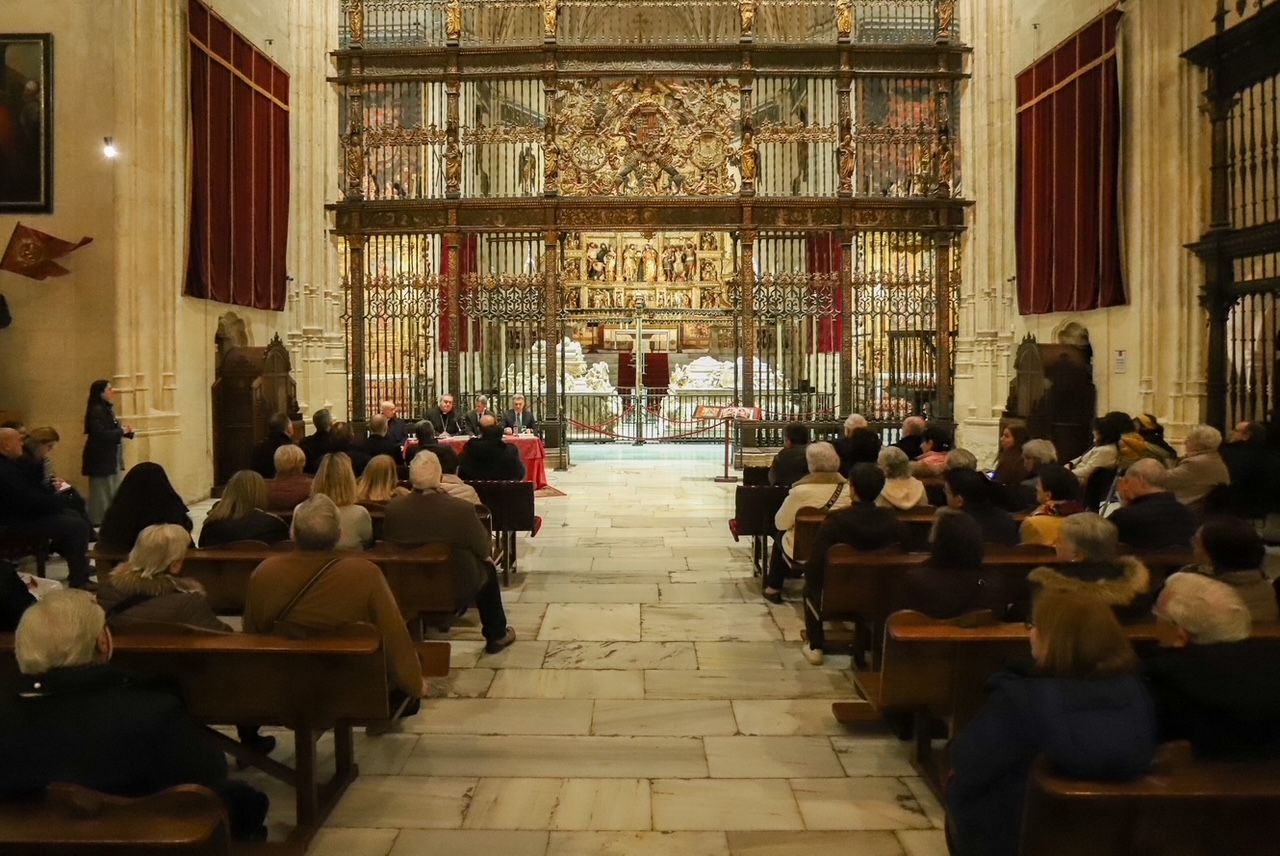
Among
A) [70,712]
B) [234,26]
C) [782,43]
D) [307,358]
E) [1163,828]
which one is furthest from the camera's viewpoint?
[307,358]

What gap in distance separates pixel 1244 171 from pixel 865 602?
7585 mm

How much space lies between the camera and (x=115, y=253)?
10.7 metres

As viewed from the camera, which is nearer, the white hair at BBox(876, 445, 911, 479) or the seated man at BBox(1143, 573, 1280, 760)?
the seated man at BBox(1143, 573, 1280, 760)

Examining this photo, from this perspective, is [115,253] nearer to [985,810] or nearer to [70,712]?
[70,712]

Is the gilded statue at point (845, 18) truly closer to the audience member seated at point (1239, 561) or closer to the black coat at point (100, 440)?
the black coat at point (100, 440)

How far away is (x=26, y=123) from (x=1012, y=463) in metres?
9.60

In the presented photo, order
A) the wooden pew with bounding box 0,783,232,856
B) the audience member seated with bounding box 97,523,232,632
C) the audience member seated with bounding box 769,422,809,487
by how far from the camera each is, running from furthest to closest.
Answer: the audience member seated with bounding box 769,422,809,487
the audience member seated with bounding box 97,523,232,632
the wooden pew with bounding box 0,783,232,856

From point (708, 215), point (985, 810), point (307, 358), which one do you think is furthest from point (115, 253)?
point (985, 810)

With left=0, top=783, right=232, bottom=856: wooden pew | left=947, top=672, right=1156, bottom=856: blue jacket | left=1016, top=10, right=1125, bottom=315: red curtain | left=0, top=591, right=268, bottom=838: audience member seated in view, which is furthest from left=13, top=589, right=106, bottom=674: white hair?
left=1016, top=10, right=1125, bottom=315: red curtain

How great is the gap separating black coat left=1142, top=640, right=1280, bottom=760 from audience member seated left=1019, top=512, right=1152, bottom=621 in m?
0.90

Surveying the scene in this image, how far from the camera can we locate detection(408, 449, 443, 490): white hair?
19.2 feet

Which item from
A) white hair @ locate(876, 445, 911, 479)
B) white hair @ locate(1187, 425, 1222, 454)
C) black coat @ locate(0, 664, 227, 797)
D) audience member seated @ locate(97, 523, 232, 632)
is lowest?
black coat @ locate(0, 664, 227, 797)

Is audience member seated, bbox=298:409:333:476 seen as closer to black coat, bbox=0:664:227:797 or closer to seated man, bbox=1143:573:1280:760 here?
black coat, bbox=0:664:227:797

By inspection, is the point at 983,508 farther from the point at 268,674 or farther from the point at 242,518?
the point at 242,518
